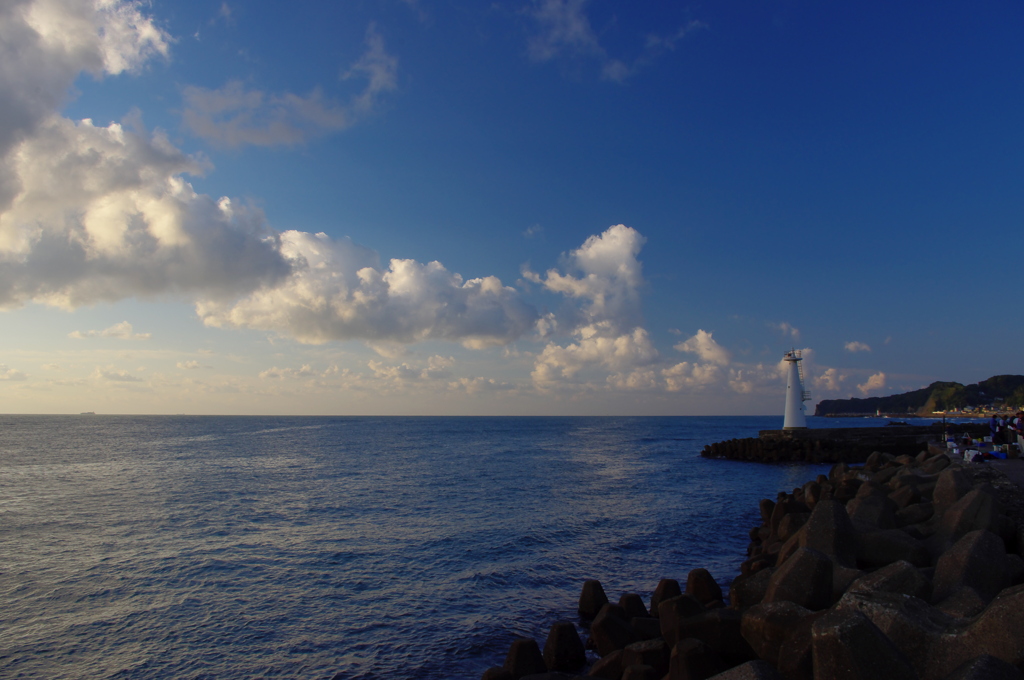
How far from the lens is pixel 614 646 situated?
861cm

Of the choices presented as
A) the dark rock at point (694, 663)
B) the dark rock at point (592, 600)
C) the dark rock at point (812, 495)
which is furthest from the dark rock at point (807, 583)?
the dark rock at point (812, 495)

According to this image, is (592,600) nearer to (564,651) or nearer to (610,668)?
(564,651)

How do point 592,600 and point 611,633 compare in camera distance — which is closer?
point 611,633

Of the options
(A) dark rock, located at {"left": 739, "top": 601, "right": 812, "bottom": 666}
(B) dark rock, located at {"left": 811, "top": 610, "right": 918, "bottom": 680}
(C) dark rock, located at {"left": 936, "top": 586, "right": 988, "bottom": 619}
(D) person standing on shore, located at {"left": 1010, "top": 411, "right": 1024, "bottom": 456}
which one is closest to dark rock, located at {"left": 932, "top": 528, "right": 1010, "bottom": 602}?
(C) dark rock, located at {"left": 936, "top": 586, "right": 988, "bottom": 619}

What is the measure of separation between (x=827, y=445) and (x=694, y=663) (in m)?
46.9

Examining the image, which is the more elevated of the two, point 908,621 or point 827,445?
point 908,621

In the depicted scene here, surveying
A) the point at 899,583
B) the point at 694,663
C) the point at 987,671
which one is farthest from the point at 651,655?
the point at 987,671

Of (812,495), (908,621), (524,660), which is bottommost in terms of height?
(524,660)

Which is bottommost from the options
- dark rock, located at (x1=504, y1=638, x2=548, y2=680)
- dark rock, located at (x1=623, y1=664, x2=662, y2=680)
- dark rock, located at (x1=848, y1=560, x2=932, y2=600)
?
dark rock, located at (x1=504, y1=638, x2=548, y2=680)

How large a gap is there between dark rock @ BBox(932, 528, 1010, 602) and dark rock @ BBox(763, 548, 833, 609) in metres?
1.27

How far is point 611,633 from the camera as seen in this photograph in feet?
28.7

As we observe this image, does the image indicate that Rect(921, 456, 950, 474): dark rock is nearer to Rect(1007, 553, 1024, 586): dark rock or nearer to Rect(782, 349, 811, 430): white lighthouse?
Rect(1007, 553, 1024, 586): dark rock

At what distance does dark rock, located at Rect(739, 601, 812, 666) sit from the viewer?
19.8ft

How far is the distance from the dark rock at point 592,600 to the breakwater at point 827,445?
39.5 meters
